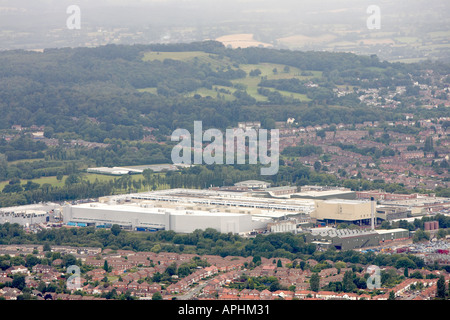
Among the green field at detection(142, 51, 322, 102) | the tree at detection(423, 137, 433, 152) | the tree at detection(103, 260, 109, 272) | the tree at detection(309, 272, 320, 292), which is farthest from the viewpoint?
the green field at detection(142, 51, 322, 102)

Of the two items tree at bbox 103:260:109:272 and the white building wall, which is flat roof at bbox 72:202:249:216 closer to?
the white building wall

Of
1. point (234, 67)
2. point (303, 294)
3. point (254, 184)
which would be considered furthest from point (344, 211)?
point (234, 67)

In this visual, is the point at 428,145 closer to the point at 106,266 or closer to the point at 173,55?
the point at 173,55

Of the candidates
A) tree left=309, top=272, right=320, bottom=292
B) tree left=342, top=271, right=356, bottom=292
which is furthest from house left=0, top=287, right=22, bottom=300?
tree left=342, top=271, right=356, bottom=292

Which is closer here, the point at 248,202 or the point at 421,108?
the point at 248,202

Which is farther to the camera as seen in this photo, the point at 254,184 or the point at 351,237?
the point at 254,184

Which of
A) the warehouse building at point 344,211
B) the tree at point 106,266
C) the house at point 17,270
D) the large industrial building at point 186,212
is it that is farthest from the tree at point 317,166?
the house at point 17,270

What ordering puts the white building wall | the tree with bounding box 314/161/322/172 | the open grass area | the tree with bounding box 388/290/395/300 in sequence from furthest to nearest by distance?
the open grass area, the tree with bounding box 314/161/322/172, the white building wall, the tree with bounding box 388/290/395/300

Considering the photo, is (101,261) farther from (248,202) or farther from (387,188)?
(387,188)

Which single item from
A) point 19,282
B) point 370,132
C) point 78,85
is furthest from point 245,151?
point 19,282

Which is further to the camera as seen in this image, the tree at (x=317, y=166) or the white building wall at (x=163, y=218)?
the tree at (x=317, y=166)

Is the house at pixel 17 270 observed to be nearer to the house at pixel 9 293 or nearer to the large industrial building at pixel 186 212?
the house at pixel 9 293
